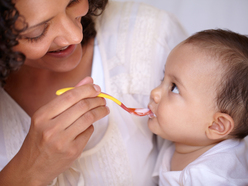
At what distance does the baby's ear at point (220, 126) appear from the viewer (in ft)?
3.32

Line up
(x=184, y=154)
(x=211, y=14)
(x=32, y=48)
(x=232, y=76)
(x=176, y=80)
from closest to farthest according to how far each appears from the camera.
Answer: (x=32, y=48) → (x=232, y=76) → (x=176, y=80) → (x=184, y=154) → (x=211, y=14)

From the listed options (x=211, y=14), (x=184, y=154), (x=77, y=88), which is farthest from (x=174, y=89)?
(x=211, y=14)

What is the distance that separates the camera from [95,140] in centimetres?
114

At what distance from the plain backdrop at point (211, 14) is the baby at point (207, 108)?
0.94 meters

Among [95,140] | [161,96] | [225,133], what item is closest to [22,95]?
[95,140]

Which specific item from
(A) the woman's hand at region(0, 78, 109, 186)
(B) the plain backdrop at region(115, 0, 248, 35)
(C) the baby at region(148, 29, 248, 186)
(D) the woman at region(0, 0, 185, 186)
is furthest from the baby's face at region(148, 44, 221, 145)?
(B) the plain backdrop at region(115, 0, 248, 35)

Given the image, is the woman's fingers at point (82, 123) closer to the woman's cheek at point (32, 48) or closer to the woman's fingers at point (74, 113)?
the woman's fingers at point (74, 113)

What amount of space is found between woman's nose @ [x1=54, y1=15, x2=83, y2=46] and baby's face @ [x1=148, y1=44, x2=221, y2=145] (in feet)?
1.45

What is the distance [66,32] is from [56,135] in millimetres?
373

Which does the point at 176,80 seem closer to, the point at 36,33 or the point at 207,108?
the point at 207,108

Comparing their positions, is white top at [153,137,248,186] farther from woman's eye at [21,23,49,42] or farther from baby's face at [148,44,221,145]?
woman's eye at [21,23,49,42]

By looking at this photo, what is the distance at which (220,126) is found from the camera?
1044mm

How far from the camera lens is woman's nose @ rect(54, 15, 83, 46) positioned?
2.85 ft

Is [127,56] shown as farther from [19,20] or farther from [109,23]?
[19,20]
